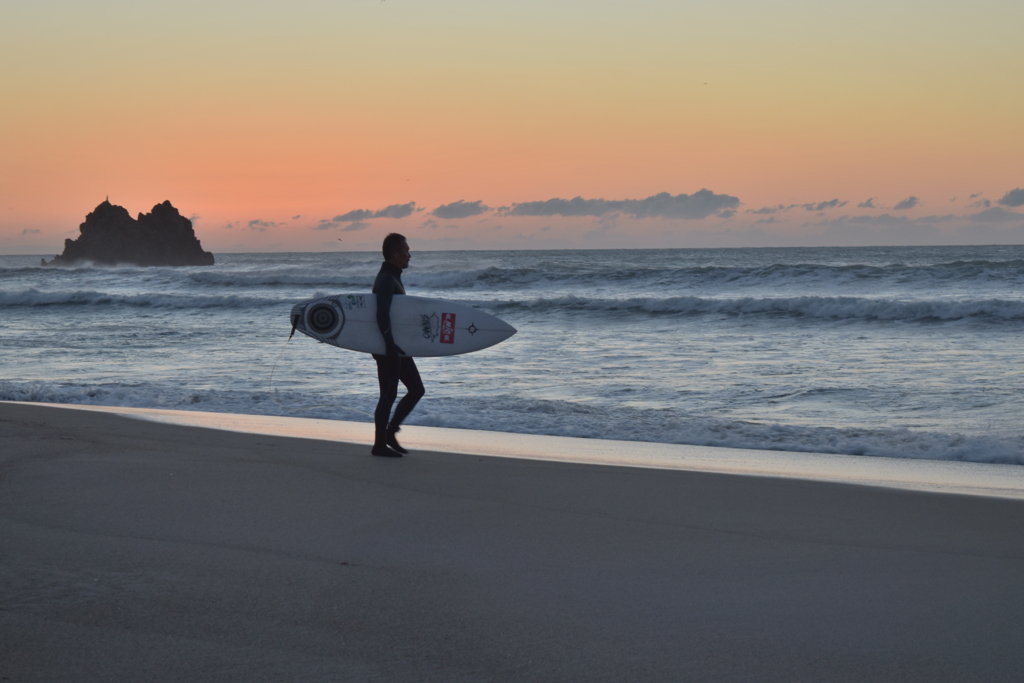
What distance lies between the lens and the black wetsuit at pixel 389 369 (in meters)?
4.91

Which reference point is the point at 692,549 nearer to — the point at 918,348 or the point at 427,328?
the point at 427,328

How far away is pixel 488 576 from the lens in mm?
2736

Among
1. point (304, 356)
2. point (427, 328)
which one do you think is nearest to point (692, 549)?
point (427, 328)

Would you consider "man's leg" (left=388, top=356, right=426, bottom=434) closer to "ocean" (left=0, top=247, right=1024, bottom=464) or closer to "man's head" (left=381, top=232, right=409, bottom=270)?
"man's head" (left=381, top=232, right=409, bottom=270)

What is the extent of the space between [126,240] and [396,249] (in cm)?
8092

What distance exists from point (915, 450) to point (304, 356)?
26.0 ft

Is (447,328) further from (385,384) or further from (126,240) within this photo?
(126,240)

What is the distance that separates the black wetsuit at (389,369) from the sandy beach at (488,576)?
0.65m

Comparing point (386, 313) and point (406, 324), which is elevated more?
point (386, 313)

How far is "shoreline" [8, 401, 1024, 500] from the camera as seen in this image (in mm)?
4672

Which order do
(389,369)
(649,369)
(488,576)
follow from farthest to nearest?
(649,369), (389,369), (488,576)

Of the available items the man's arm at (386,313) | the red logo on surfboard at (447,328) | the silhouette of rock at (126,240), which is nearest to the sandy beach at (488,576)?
the man's arm at (386,313)

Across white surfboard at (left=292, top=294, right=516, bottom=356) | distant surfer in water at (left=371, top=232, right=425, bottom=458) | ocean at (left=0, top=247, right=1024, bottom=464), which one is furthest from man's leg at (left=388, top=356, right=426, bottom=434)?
ocean at (left=0, top=247, right=1024, bottom=464)

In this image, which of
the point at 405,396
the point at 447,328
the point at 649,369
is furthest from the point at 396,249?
Result: the point at 649,369
